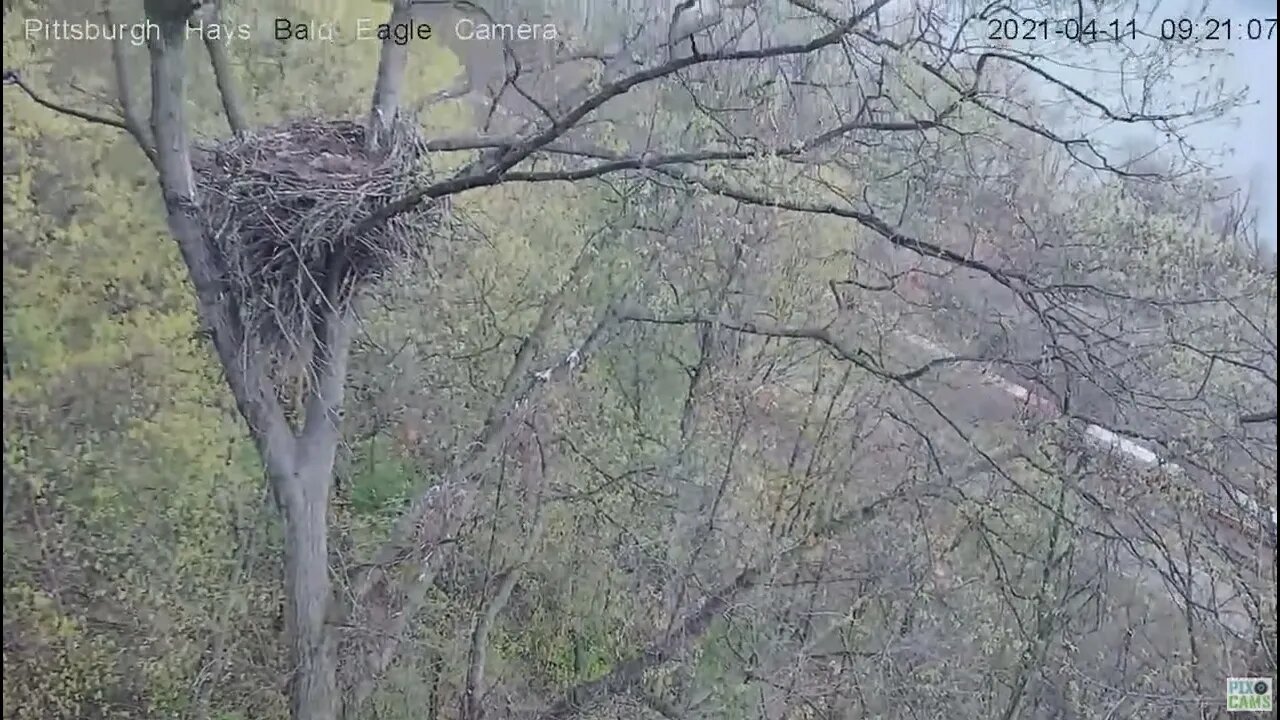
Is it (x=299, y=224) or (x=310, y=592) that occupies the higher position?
(x=299, y=224)

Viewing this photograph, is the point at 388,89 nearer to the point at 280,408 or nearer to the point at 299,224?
the point at 299,224

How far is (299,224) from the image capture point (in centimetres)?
296

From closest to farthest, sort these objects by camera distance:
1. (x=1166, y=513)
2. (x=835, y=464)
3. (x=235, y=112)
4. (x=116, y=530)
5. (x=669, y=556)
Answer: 1. (x=1166, y=513)
2. (x=235, y=112)
3. (x=669, y=556)
4. (x=116, y=530)
5. (x=835, y=464)

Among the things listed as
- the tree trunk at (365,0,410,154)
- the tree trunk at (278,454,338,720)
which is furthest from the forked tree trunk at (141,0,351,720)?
the tree trunk at (365,0,410,154)

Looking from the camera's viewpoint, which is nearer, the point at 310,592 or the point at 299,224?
the point at 299,224

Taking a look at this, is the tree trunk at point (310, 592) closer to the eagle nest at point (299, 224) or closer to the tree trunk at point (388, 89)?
the eagle nest at point (299, 224)

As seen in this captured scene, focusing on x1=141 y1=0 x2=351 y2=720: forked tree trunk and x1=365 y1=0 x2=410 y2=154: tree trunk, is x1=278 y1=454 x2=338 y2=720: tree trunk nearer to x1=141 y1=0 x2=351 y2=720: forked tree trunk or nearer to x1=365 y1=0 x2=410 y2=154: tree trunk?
x1=141 y1=0 x2=351 y2=720: forked tree trunk

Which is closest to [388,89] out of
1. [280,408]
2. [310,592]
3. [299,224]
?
[299,224]

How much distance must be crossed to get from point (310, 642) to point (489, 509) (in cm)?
124

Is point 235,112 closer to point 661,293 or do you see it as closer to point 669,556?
point 661,293

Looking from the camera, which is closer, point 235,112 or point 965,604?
point 235,112

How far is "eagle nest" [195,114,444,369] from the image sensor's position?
3010 millimetres

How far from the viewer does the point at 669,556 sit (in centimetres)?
457

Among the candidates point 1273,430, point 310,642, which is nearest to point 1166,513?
point 1273,430
